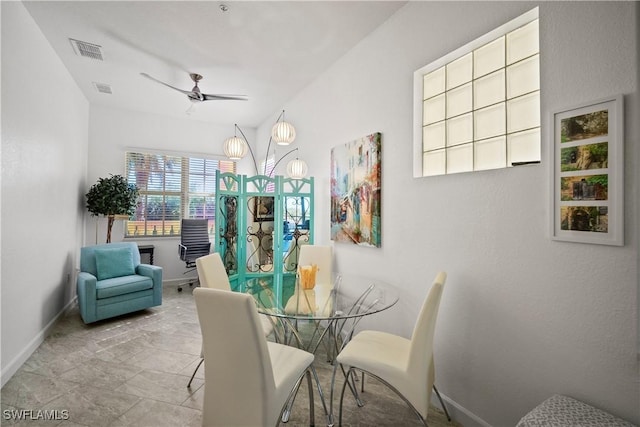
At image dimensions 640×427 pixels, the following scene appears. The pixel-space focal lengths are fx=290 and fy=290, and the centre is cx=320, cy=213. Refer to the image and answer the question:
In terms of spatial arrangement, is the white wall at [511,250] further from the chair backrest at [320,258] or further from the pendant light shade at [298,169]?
the pendant light shade at [298,169]

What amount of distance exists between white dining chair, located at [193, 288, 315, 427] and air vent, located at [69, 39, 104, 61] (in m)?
3.31

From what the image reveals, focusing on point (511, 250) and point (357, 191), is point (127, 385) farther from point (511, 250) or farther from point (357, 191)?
point (511, 250)

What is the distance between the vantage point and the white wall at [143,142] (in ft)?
16.4

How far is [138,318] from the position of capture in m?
3.74

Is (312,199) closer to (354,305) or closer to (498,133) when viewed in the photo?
(354,305)

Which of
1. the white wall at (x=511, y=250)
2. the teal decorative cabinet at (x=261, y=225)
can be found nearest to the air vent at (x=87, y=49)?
the teal decorative cabinet at (x=261, y=225)

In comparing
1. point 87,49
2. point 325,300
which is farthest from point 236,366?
point 87,49

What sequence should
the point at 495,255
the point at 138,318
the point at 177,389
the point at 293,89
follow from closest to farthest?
the point at 495,255 < the point at 177,389 < the point at 138,318 < the point at 293,89

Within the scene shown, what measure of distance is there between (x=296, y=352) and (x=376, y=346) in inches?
20.7

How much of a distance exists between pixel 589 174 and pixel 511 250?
1.75ft

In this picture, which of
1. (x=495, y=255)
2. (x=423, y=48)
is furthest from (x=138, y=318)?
(x=423, y=48)

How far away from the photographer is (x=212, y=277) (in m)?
2.45

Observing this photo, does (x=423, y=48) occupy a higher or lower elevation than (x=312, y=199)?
higher

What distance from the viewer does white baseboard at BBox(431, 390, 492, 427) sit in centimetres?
181
